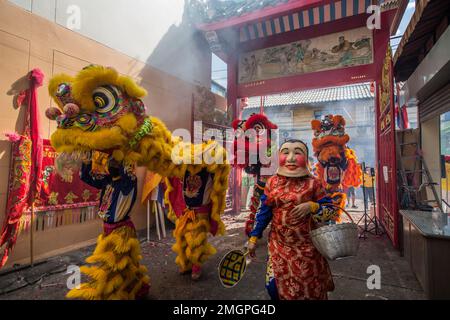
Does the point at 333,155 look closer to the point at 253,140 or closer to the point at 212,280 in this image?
the point at 253,140

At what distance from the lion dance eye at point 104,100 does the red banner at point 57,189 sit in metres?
1.68

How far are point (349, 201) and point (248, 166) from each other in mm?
7068

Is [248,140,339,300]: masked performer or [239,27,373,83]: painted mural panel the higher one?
[239,27,373,83]: painted mural panel

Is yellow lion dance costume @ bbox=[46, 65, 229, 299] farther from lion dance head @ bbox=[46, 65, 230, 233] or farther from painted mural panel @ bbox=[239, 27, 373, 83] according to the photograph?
painted mural panel @ bbox=[239, 27, 373, 83]

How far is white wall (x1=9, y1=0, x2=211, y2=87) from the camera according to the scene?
3.97m

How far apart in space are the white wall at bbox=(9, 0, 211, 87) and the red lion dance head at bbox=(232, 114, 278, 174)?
271 centimetres

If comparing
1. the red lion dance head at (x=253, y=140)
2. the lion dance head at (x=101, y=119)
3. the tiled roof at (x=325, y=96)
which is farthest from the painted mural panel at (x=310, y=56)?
the lion dance head at (x=101, y=119)

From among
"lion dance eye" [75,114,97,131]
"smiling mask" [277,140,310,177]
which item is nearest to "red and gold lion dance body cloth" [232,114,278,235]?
"smiling mask" [277,140,310,177]

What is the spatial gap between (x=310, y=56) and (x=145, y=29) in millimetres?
4132

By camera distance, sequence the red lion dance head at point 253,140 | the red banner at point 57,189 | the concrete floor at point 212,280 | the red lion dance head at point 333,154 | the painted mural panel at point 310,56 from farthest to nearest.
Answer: the painted mural panel at point 310,56
the red lion dance head at point 333,154
the red lion dance head at point 253,140
the red banner at point 57,189
the concrete floor at point 212,280

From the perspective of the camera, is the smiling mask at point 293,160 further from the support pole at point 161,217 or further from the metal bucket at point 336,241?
the support pole at point 161,217

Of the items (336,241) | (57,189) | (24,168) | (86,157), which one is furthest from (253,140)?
(24,168)

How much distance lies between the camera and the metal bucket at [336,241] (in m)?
1.53

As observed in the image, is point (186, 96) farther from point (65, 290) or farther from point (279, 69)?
point (65, 290)
